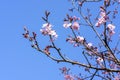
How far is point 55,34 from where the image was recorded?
6902mm

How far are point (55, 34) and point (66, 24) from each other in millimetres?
337

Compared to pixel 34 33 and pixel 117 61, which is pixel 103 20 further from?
pixel 34 33

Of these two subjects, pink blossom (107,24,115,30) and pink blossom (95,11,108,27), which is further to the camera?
pink blossom (107,24,115,30)

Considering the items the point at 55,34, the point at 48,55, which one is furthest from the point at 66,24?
the point at 48,55

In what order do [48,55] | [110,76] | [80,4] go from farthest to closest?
[110,76] → [80,4] → [48,55]

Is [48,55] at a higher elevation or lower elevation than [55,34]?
lower

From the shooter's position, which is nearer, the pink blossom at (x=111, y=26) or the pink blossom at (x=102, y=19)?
the pink blossom at (x=102, y=19)

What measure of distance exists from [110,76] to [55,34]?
3.05 meters

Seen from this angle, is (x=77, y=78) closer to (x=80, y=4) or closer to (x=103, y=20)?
(x=80, y=4)

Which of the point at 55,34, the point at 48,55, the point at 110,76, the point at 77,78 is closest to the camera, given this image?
the point at 48,55

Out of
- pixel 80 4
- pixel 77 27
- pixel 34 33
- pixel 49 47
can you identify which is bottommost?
pixel 49 47

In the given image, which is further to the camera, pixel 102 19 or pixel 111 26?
pixel 111 26

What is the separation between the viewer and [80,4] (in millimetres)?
8281

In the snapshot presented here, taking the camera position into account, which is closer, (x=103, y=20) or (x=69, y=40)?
(x=103, y=20)
